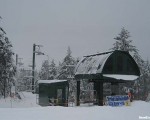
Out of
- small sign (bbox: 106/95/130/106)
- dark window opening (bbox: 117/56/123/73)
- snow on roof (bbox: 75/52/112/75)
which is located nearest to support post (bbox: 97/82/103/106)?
snow on roof (bbox: 75/52/112/75)

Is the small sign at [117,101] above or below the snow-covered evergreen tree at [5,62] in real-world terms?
below

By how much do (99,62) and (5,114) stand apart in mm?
16813

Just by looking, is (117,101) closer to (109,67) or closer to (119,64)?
(109,67)

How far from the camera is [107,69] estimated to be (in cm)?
3253

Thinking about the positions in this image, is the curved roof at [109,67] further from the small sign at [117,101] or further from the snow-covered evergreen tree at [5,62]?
the snow-covered evergreen tree at [5,62]

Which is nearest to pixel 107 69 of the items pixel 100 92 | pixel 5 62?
pixel 100 92

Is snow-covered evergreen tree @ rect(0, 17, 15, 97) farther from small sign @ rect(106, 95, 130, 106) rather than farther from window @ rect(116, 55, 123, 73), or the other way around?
small sign @ rect(106, 95, 130, 106)

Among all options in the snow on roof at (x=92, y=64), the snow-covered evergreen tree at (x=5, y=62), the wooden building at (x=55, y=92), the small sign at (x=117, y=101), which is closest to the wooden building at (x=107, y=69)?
the snow on roof at (x=92, y=64)

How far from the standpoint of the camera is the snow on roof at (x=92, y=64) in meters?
32.3

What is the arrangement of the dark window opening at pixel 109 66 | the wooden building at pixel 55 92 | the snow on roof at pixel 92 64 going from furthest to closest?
the wooden building at pixel 55 92 → the dark window opening at pixel 109 66 → the snow on roof at pixel 92 64

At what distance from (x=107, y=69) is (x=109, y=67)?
18.4 inches

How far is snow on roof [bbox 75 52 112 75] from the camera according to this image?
1272 inches

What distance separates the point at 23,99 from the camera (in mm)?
49031

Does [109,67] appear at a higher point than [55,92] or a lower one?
higher
